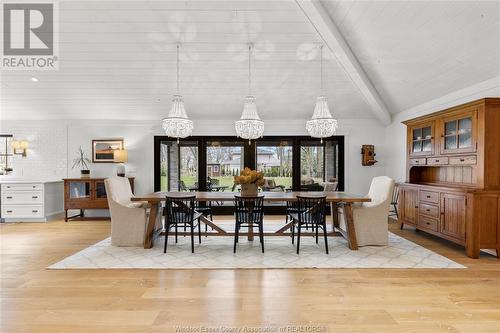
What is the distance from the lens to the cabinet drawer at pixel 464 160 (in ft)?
12.3

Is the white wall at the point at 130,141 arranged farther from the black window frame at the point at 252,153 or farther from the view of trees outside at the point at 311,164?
the view of trees outside at the point at 311,164

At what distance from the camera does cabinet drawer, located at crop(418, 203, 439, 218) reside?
4.26 metres

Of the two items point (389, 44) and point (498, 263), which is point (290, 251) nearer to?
point (498, 263)

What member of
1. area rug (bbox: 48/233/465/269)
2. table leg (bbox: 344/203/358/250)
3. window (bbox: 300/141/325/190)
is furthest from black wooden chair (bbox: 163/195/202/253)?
window (bbox: 300/141/325/190)

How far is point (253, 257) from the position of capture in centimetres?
371

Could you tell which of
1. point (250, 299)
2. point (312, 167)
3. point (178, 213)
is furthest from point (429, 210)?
point (178, 213)

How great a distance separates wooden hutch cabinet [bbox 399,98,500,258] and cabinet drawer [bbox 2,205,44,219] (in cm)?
765

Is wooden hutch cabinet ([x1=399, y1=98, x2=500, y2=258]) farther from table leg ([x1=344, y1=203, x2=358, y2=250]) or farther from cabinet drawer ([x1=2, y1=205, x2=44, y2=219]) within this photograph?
cabinet drawer ([x1=2, y1=205, x2=44, y2=219])

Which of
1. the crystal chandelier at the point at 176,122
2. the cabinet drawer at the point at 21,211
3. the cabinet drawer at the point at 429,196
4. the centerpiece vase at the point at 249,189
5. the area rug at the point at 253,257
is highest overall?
the crystal chandelier at the point at 176,122

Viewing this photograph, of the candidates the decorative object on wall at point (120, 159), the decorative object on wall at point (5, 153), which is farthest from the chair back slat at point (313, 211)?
the decorative object on wall at point (5, 153)

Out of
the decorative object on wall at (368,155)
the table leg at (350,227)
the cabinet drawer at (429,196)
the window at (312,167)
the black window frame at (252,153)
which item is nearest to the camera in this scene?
the table leg at (350,227)

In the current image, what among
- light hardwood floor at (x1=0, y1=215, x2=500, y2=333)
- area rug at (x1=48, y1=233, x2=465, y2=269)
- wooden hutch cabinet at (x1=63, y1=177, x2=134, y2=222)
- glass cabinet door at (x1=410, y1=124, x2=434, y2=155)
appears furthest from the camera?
wooden hutch cabinet at (x1=63, y1=177, x2=134, y2=222)

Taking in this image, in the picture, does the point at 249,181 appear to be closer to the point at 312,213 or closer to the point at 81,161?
the point at 312,213

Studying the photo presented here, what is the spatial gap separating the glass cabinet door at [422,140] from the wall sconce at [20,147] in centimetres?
856
